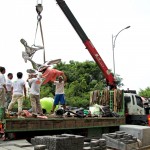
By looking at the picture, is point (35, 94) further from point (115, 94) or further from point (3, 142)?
point (115, 94)

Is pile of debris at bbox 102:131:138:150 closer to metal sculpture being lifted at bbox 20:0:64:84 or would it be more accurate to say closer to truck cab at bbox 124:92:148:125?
metal sculpture being lifted at bbox 20:0:64:84

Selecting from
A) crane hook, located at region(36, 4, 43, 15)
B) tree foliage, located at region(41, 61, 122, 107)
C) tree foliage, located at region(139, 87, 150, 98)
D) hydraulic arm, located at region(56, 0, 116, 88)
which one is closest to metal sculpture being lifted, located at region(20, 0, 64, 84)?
crane hook, located at region(36, 4, 43, 15)

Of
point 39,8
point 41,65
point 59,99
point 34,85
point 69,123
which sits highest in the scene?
point 39,8

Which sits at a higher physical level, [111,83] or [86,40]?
[86,40]

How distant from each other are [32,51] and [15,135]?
4.77 meters

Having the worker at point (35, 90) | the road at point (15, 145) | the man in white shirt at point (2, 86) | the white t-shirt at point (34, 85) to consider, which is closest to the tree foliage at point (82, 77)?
the worker at point (35, 90)

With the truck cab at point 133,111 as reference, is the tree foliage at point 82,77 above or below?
above

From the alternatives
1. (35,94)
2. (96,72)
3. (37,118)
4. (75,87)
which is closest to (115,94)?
(35,94)

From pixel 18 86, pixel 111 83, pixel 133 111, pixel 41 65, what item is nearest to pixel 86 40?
pixel 111 83

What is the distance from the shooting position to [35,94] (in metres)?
10.7

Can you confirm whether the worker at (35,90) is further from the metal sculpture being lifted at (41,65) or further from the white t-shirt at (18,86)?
the metal sculpture being lifted at (41,65)

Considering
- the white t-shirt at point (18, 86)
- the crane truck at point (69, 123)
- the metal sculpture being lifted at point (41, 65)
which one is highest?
the metal sculpture being lifted at point (41, 65)

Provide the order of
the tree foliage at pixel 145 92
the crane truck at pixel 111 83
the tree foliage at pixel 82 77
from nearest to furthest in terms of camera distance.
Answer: the crane truck at pixel 111 83 → the tree foliage at pixel 82 77 → the tree foliage at pixel 145 92

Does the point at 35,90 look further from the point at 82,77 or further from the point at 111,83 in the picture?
the point at 82,77
